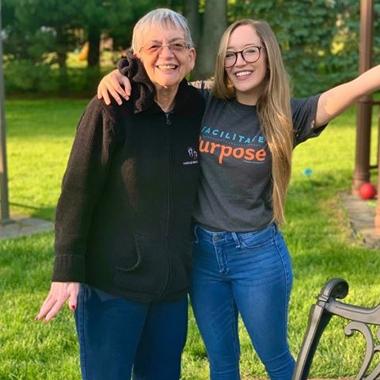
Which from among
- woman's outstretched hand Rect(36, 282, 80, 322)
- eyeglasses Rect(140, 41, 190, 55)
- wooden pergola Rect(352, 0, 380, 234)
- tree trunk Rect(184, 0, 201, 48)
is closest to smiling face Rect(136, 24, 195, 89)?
eyeglasses Rect(140, 41, 190, 55)

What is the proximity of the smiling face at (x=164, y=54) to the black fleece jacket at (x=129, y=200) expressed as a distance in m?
0.07

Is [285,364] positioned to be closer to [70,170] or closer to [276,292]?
[276,292]

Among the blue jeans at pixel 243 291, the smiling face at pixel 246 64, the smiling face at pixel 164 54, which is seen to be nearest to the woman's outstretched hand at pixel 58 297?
the blue jeans at pixel 243 291

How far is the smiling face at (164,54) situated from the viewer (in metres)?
2.17

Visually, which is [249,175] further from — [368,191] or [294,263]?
[368,191]

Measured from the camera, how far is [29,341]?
151 inches

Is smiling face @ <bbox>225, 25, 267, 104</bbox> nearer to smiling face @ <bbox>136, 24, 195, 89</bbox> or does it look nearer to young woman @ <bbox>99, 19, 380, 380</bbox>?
young woman @ <bbox>99, 19, 380, 380</bbox>

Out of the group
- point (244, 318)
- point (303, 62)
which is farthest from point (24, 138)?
point (244, 318)

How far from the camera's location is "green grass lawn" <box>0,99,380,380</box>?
357 centimetres

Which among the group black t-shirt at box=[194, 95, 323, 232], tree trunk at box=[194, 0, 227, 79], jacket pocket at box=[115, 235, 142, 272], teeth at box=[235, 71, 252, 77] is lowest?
jacket pocket at box=[115, 235, 142, 272]

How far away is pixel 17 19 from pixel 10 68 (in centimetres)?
145

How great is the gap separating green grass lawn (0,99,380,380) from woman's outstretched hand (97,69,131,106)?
171 centimetres

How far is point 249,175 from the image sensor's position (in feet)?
7.82

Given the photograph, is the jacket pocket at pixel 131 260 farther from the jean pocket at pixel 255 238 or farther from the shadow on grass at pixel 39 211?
the shadow on grass at pixel 39 211
